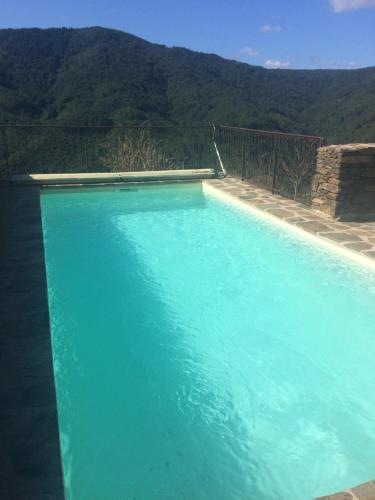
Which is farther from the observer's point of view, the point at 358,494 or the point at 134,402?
the point at 134,402

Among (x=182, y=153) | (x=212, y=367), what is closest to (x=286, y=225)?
(x=212, y=367)

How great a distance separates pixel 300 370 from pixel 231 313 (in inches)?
36.8

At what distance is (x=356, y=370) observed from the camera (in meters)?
2.83

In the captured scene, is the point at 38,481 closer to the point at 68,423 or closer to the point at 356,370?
the point at 68,423

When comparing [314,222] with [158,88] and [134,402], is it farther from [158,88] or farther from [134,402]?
[158,88]

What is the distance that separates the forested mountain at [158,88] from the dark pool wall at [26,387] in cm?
1734

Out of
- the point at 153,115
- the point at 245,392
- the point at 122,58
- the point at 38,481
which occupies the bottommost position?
the point at 245,392

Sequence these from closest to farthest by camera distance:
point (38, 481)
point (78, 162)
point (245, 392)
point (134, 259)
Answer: point (38, 481), point (245, 392), point (134, 259), point (78, 162)

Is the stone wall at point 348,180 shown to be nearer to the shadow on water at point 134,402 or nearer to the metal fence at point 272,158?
the metal fence at point 272,158

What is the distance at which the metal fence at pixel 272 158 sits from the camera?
634 cm

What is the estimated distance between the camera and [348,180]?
17.1 feet

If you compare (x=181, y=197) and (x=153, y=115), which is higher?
(x=153, y=115)

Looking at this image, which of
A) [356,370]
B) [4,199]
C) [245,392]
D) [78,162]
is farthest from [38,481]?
[78,162]

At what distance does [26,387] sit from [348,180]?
4498mm
